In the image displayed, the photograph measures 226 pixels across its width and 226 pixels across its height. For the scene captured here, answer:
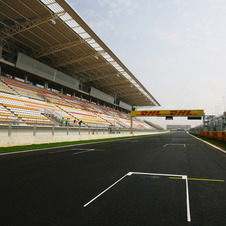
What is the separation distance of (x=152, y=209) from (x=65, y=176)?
10.3 feet

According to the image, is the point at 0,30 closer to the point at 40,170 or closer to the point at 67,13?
the point at 67,13

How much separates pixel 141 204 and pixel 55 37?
1104 inches

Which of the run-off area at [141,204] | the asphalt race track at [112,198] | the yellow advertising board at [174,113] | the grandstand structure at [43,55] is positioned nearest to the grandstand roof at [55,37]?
the grandstand structure at [43,55]

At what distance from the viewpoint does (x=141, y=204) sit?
3.27 meters

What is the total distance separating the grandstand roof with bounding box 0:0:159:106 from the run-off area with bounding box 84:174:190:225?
21378 millimetres

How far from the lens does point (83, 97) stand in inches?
2063

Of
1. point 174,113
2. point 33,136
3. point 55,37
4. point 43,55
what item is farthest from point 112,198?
point 174,113

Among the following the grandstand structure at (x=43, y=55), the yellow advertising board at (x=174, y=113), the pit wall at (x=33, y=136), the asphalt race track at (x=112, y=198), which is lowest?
the asphalt race track at (x=112, y=198)

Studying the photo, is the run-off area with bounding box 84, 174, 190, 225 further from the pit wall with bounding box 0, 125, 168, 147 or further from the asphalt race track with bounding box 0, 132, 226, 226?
the pit wall with bounding box 0, 125, 168, 147

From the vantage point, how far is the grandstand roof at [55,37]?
1973cm

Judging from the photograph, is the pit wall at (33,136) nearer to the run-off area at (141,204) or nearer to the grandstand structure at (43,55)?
the grandstand structure at (43,55)

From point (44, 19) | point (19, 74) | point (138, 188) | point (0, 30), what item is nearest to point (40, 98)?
point (19, 74)

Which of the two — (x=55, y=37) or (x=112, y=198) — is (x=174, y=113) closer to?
(x=55, y=37)

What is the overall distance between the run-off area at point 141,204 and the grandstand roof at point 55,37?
21.4 m
